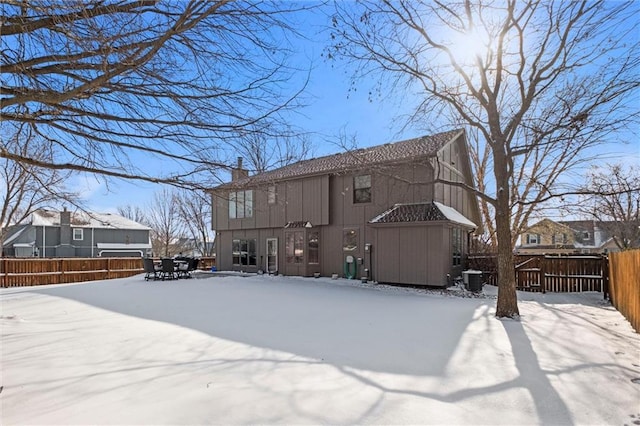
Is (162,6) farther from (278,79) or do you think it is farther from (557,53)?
(557,53)

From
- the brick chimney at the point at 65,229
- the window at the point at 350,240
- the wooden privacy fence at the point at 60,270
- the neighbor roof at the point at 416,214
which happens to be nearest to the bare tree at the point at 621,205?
the neighbor roof at the point at 416,214

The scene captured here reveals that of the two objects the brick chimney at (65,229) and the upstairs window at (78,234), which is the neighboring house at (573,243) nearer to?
the upstairs window at (78,234)

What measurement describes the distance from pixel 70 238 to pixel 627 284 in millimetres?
39291

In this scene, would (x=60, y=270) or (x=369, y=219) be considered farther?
(x=60, y=270)

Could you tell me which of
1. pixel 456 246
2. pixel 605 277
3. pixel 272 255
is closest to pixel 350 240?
pixel 456 246

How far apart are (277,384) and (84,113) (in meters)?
3.84

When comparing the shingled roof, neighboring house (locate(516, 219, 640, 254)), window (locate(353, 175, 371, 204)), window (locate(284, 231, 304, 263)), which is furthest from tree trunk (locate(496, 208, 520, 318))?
neighboring house (locate(516, 219, 640, 254))

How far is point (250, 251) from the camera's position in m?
20.0

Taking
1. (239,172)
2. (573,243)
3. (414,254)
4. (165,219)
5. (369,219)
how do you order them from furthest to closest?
(573,243)
(165,219)
(369,219)
(414,254)
(239,172)

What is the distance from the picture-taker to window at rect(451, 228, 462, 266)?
14.2 m

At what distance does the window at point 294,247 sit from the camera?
17.2 m

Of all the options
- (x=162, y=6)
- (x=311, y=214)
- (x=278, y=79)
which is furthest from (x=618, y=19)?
(x=311, y=214)

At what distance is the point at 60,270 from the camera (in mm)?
16781

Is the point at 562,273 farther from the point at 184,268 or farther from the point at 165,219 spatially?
the point at 165,219
